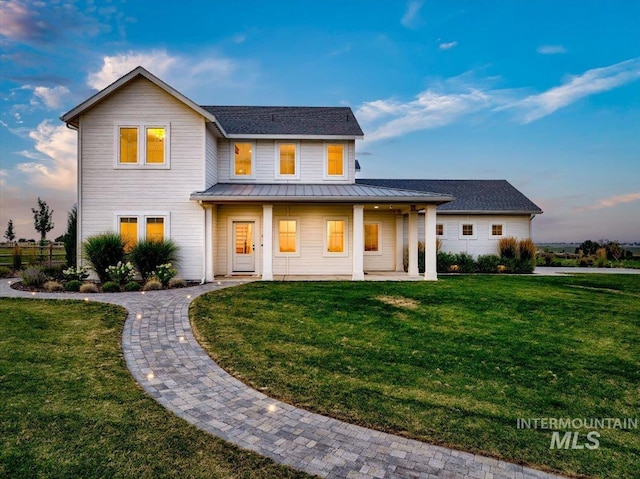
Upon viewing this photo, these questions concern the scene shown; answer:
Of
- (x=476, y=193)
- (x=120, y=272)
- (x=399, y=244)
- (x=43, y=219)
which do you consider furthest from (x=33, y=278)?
(x=43, y=219)

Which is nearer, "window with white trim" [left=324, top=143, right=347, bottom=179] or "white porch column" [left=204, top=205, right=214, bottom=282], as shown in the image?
"white porch column" [left=204, top=205, right=214, bottom=282]

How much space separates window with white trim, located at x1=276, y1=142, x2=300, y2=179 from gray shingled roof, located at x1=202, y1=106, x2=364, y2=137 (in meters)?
0.62

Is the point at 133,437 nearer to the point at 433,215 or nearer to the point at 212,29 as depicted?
the point at 433,215

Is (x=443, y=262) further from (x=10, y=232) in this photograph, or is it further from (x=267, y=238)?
(x=10, y=232)

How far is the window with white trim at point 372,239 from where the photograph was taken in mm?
16469

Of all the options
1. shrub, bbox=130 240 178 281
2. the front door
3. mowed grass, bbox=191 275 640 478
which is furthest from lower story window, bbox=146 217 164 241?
mowed grass, bbox=191 275 640 478

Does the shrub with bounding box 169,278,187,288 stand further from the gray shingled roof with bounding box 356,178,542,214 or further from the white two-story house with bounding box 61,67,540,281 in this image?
the gray shingled roof with bounding box 356,178,542,214

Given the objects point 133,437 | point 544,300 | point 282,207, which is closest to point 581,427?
point 133,437

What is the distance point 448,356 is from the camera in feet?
18.8

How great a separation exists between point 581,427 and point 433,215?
33.6ft

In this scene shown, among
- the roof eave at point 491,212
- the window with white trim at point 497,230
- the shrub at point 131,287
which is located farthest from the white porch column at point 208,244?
the window with white trim at point 497,230

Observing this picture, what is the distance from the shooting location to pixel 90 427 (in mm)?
3447

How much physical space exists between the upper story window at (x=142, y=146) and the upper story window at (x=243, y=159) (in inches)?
124

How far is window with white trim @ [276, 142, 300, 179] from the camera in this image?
1508 cm
